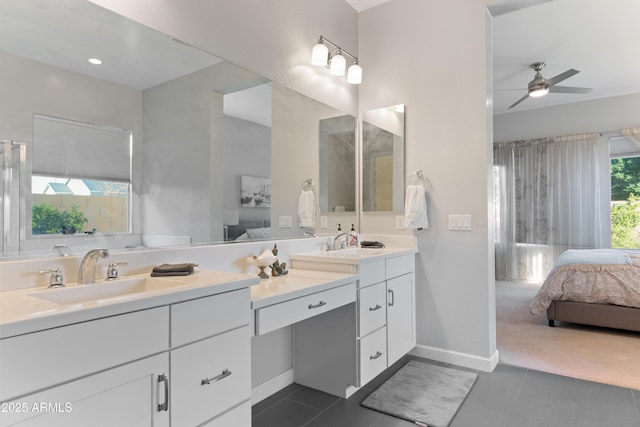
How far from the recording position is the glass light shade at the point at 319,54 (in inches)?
100

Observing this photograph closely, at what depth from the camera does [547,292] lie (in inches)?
141

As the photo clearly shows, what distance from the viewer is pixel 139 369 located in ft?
3.43

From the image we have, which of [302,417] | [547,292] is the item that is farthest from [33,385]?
[547,292]

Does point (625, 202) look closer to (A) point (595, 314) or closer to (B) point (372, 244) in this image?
(A) point (595, 314)

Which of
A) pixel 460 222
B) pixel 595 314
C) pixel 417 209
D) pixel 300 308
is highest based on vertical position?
pixel 417 209

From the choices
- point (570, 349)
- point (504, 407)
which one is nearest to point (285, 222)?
point (504, 407)

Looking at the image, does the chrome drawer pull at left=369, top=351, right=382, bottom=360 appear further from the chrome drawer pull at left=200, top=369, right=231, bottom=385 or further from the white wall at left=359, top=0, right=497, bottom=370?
the chrome drawer pull at left=200, top=369, right=231, bottom=385

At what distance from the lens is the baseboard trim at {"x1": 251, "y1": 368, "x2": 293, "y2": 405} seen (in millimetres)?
2148

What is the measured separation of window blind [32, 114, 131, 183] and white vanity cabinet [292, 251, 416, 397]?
1.22 metres

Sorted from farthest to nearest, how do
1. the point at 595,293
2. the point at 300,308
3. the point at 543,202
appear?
the point at 543,202, the point at 595,293, the point at 300,308

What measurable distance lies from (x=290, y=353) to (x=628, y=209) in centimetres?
566

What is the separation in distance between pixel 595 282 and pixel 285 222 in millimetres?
3024

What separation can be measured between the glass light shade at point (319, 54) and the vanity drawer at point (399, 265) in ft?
4.81

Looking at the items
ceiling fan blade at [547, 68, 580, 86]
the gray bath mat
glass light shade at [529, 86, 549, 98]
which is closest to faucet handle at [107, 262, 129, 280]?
the gray bath mat
